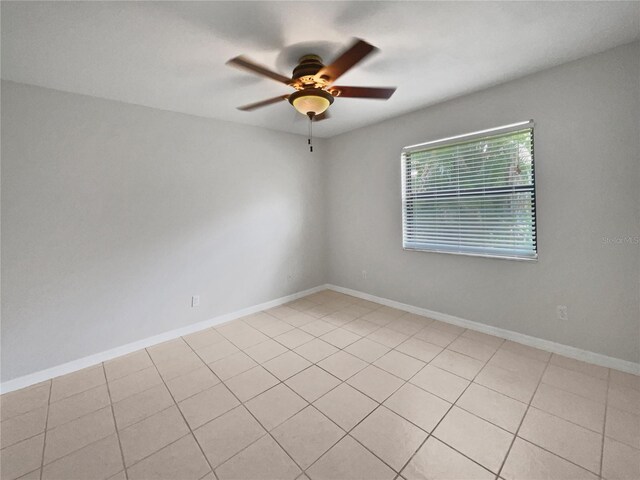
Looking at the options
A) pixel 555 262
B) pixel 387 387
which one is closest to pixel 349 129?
pixel 555 262

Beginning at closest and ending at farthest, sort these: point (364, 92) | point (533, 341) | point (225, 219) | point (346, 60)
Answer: point (346, 60) < point (364, 92) < point (533, 341) < point (225, 219)

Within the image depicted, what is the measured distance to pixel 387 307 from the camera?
11.6ft

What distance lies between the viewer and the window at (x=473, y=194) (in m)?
2.43

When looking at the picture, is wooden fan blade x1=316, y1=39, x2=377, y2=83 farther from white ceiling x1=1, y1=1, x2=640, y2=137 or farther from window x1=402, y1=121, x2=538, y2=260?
window x1=402, y1=121, x2=538, y2=260

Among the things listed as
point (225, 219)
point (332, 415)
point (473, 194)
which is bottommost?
point (332, 415)

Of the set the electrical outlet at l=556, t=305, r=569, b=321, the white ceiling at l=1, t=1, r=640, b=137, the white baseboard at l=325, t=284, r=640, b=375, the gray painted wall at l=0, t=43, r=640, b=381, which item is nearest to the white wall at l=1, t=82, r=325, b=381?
the gray painted wall at l=0, t=43, r=640, b=381

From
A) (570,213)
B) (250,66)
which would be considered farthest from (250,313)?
(570,213)

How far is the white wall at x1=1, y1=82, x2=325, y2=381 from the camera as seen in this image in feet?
6.86

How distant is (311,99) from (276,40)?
16.1 inches

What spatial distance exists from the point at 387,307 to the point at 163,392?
2618 millimetres

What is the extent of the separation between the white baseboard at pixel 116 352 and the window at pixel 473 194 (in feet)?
7.58

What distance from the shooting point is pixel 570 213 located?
2.20 meters

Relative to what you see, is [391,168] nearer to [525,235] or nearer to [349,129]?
[349,129]

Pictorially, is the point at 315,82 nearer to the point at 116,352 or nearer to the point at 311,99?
the point at 311,99
